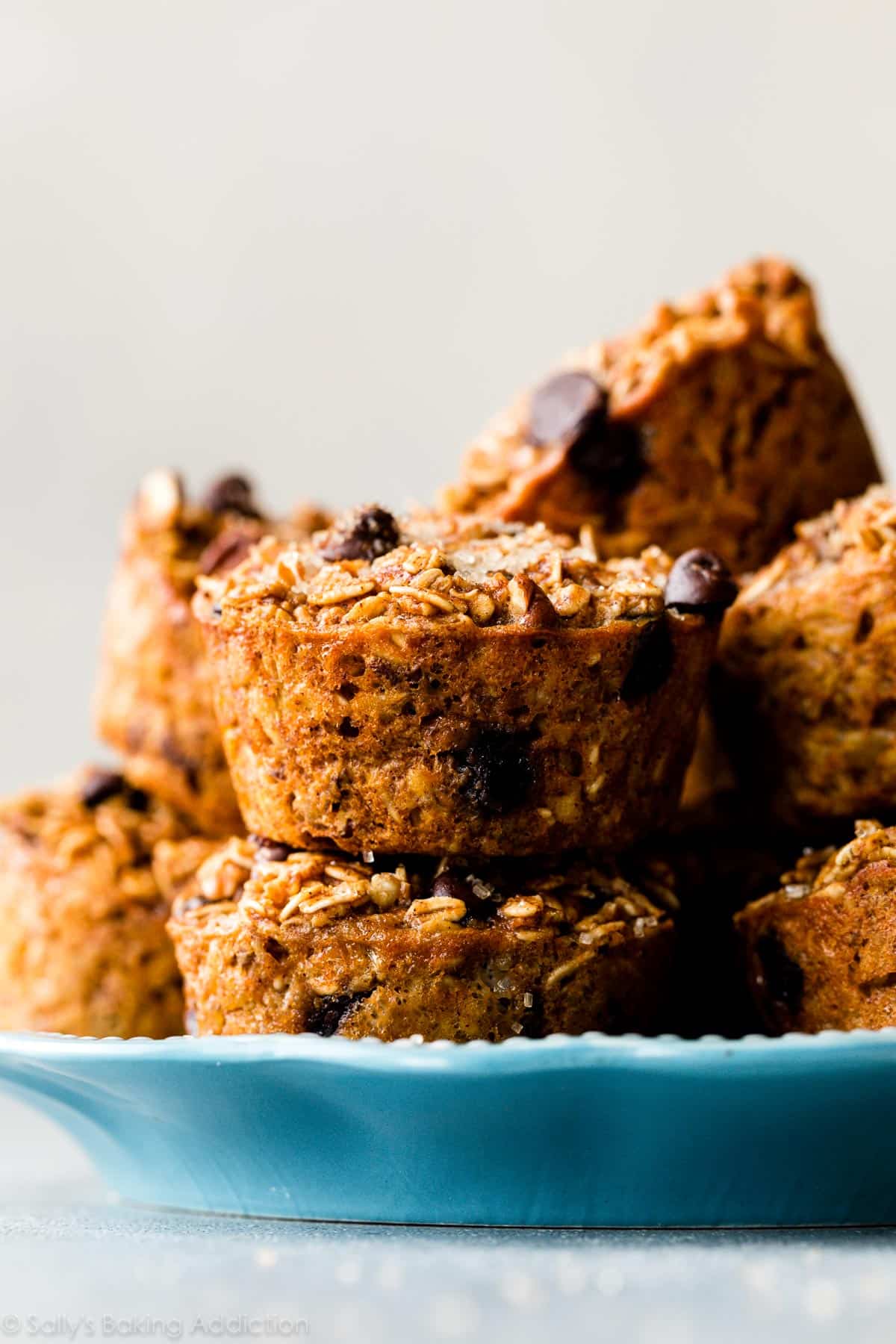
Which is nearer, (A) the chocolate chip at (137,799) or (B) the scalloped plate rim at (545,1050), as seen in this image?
(B) the scalloped plate rim at (545,1050)

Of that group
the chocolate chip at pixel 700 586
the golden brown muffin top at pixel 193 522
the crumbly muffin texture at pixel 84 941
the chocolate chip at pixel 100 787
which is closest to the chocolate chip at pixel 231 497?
the golden brown muffin top at pixel 193 522

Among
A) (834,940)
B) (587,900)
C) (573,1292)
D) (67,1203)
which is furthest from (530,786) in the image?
(67,1203)

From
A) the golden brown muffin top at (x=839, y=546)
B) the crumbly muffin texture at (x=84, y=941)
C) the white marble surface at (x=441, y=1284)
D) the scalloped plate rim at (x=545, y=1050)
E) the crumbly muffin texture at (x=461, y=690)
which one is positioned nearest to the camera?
the white marble surface at (x=441, y=1284)

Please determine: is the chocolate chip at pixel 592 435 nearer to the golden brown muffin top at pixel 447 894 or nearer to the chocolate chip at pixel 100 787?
the golden brown muffin top at pixel 447 894

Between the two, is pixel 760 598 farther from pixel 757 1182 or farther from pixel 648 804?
pixel 757 1182

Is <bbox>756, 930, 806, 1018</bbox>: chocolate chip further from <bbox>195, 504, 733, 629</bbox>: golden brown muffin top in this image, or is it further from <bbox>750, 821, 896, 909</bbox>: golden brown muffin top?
<bbox>195, 504, 733, 629</bbox>: golden brown muffin top

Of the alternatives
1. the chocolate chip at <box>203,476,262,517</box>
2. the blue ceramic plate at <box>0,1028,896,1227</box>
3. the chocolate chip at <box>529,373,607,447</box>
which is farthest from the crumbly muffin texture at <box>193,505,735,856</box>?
the chocolate chip at <box>203,476,262,517</box>
